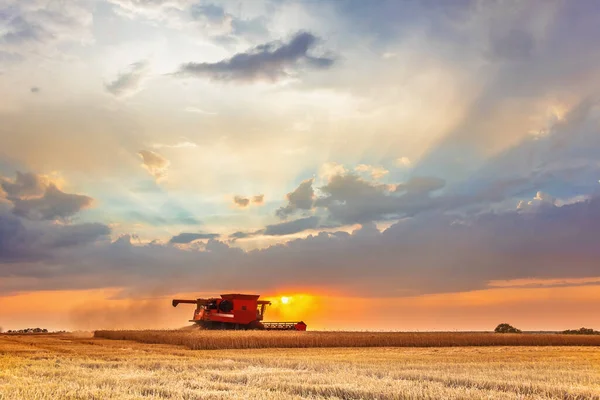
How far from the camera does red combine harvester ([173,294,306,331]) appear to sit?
2053 inches

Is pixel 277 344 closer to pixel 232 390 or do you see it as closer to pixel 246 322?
pixel 246 322

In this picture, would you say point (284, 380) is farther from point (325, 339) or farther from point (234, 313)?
→ point (234, 313)

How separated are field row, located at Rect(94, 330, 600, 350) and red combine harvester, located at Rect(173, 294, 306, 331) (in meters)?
Result: 8.22

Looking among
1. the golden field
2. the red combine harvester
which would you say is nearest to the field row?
the red combine harvester

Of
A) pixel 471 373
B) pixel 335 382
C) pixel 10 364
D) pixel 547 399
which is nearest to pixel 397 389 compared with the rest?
pixel 335 382

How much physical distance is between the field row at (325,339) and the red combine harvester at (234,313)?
822cm

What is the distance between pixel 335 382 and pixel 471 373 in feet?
18.6

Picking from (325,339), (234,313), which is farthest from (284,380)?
(234,313)

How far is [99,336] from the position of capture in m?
53.4

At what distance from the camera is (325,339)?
37.7 m

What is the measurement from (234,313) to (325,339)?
16.4 meters

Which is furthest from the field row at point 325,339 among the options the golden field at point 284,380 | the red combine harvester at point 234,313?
the golden field at point 284,380

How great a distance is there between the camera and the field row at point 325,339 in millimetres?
34562

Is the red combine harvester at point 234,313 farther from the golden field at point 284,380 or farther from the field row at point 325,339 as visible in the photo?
the golden field at point 284,380
